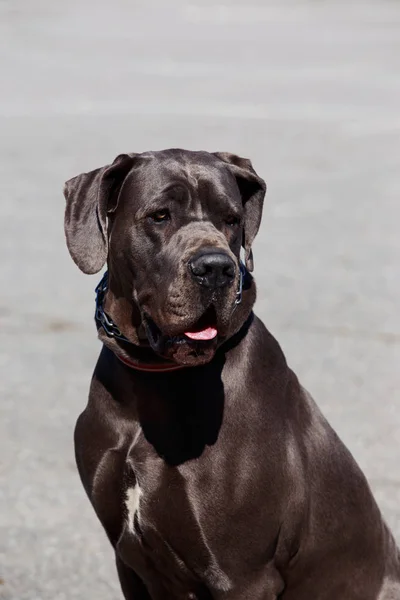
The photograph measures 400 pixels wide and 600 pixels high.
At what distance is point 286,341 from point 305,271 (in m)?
1.34

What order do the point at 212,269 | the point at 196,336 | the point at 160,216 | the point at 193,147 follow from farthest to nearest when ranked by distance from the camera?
the point at 193,147 < the point at 160,216 < the point at 196,336 < the point at 212,269

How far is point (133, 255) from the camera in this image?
3.85 m

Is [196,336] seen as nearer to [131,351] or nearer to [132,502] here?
[131,351]

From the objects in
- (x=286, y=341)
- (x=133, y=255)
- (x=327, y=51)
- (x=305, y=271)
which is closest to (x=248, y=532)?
(x=133, y=255)

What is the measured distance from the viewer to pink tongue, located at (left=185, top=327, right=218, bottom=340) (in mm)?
3740

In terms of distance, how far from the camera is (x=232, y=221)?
3.96 meters

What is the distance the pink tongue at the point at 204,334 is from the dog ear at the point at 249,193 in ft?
1.38

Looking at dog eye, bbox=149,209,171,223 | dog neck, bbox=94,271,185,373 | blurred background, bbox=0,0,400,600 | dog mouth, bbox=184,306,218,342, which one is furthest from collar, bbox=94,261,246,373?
Answer: blurred background, bbox=0,0,400,600

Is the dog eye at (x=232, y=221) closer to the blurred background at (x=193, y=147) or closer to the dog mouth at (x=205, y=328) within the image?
the dog mouth at (x=205, y=328)

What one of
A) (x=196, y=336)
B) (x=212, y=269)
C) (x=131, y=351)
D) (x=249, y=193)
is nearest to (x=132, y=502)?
(x=131, y=351)

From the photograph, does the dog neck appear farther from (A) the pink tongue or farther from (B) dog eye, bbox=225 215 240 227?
(B) dog eye, bbox=225 215 240 227

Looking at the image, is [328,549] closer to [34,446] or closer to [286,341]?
[34,446]

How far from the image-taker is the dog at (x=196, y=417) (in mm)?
3803

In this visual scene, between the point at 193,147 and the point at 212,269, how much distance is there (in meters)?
8.16
